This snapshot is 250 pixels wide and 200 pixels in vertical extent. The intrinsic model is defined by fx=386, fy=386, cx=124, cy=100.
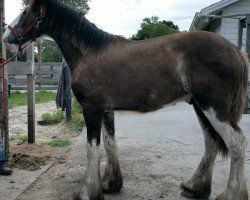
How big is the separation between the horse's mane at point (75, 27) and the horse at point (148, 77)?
0.04 ft

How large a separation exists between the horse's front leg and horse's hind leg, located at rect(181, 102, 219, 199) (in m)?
1.06

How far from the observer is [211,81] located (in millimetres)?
3871

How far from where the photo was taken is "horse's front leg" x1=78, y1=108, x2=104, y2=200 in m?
4.12

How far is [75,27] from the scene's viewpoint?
446 centimetres

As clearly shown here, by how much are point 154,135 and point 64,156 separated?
239 cm

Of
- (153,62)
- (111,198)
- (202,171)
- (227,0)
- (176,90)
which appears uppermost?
(227,0)

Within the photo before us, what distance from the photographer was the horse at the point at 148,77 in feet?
12.8

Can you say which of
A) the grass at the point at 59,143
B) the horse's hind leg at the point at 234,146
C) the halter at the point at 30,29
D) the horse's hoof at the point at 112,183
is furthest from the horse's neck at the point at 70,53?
the grass at the point at 59,143

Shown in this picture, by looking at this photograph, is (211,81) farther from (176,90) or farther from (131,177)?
(131,177)

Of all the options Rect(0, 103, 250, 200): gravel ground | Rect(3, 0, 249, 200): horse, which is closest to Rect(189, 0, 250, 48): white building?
Rect(0, 103, 250, 200): gravel ground

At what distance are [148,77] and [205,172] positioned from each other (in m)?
1.34

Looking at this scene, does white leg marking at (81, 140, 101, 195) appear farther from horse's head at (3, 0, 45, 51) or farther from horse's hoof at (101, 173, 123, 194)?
horse's head at (3, 0, 45, 51)

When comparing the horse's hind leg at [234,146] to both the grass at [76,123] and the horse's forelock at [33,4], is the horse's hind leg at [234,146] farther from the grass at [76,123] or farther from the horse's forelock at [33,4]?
the grass at [76,123]

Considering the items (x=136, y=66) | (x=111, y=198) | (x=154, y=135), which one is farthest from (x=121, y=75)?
(x=154, y=135)
